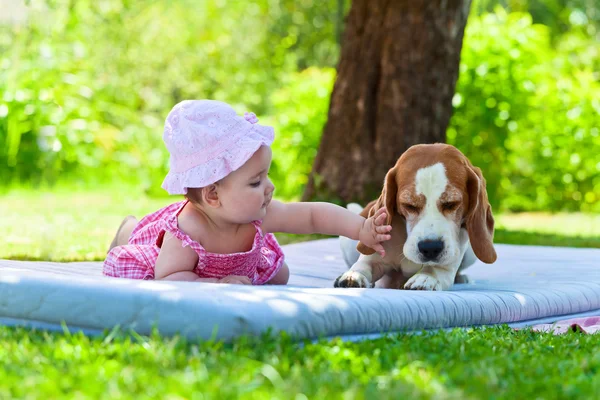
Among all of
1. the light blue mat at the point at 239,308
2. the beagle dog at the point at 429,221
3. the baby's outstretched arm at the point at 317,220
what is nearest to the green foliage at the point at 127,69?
the baby's outstretched arm at the point at 317,220

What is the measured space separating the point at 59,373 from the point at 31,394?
0.62 ft

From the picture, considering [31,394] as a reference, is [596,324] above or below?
below

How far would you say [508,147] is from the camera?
1114 cm

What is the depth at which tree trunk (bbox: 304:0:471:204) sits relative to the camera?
7.31m

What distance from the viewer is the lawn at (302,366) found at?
1.98m

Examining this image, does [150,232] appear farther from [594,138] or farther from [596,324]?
[594,138]

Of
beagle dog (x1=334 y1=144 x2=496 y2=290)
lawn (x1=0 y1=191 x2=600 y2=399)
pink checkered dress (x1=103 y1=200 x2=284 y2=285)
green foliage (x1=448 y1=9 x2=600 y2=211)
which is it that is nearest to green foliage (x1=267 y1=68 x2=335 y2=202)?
green foliage (x1=448 y1=9 x2=600 y2=211)

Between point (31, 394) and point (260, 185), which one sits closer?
point (31, 394)

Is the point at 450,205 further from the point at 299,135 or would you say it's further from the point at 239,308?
the point at 299,135

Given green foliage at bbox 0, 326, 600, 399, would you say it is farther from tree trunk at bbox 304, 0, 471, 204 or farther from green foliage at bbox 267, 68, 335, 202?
green foliage at bbox 267, 68, 335, 202


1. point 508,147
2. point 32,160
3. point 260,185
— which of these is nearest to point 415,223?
point 260,185

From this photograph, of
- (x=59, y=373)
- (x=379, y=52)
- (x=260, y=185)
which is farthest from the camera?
(x=379, y=52)

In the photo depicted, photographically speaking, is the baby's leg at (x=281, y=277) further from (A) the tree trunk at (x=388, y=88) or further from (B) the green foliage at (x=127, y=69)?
(B) the green foliage at (x=127, y=69)

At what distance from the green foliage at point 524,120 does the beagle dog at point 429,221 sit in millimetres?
6736
